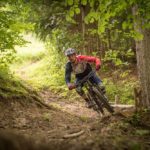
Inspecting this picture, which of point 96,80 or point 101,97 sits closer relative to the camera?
point 101,97

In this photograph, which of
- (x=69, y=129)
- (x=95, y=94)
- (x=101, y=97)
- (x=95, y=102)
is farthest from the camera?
(x=95, y=102)

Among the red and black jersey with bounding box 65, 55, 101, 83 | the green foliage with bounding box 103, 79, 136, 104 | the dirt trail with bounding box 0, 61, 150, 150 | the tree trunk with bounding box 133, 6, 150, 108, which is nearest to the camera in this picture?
the dirt trail with bounding box 0, 61, 150, 150

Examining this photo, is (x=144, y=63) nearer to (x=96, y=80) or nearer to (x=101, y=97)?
(x=96, y=80)

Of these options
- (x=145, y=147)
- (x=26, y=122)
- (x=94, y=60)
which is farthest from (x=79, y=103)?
(x=145, y=147)

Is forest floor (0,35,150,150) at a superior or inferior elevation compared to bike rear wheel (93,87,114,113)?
inferior

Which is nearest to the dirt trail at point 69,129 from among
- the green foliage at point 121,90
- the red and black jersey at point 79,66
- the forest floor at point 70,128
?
the forest floor at point 70,128

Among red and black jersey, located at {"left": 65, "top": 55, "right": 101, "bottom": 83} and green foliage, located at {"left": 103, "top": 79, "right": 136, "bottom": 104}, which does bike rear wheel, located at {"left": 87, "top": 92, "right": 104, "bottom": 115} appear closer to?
red and black jersey, located at {"left": 65, "top": 55, "right": 101, "bottom": 83}

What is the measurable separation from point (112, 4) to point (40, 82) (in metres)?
11.4

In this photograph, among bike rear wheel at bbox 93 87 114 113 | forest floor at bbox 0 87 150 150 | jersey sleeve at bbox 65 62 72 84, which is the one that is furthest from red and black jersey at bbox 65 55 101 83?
forest floor at bbox 0 87 150 150

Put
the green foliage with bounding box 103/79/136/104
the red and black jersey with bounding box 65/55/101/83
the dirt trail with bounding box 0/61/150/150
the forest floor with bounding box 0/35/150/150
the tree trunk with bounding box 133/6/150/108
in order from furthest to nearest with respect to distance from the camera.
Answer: the green foliage with bounding box 103/79/136/104, the tree trunk with bounding box 133/6/150/108, the red and black jersey with bounding box 65/55/101/83, the dirt trail with bounding box 0/61/150/150, the forest floor with bounding box 0/35/150/150

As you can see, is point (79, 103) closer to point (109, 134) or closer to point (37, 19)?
point (37, 19)

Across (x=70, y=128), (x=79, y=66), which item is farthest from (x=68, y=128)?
(x=79, y=66)

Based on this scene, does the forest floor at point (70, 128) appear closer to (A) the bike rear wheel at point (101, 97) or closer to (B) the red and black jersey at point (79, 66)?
(A) the bike rear wheel at point (101, 97)

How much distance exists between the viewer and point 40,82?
55.6ft
